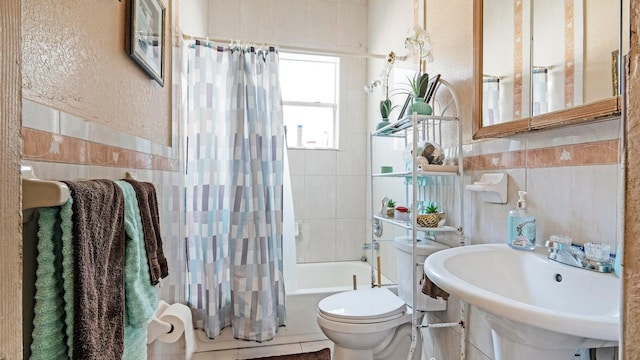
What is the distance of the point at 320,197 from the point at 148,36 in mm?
1941

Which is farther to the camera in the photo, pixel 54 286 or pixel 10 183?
pixel 54 286

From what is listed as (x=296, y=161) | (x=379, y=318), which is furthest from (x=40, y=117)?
(x=296, y=161)

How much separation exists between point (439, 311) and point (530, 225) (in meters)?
0.76

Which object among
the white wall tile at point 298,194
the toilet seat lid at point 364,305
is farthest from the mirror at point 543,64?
the white wall tile at point 298,194

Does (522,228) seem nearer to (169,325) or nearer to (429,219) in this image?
(429,219)

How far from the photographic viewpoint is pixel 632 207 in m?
0.30

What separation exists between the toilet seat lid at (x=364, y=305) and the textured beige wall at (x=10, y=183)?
1.36 meters

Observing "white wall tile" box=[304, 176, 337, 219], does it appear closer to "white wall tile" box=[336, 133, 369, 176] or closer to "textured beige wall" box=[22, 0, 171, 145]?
"white wall tile" box=[336, 133, 369, 176]

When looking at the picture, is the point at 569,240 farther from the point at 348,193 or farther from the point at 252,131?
the point at 348,193

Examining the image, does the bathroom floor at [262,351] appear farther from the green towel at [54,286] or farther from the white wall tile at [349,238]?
the green towel at [54,286]

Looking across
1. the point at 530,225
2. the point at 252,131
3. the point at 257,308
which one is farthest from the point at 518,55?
the point at 257,308

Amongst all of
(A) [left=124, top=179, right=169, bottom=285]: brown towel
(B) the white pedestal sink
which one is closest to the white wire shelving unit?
(B) the white pedestal sink

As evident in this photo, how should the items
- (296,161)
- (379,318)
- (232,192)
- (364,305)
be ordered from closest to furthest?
1. (379,318)
2. (364,305)
3. (232,192)
4. (296,161)

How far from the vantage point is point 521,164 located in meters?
1.16
